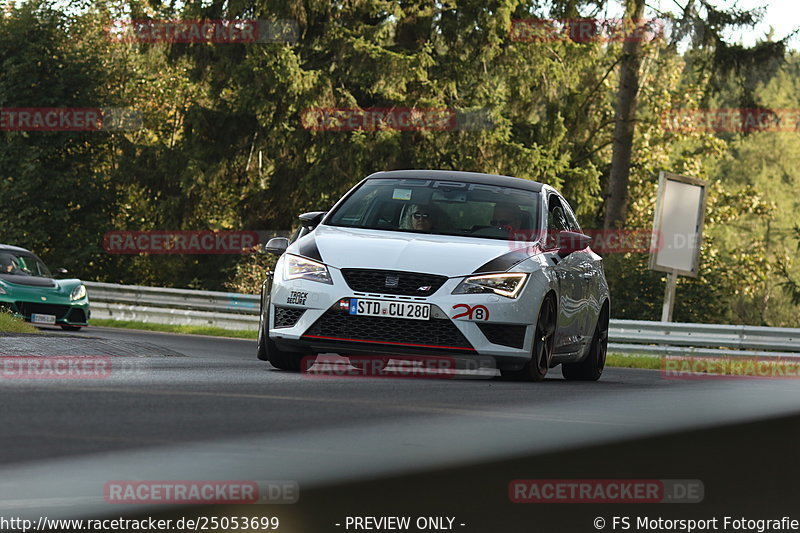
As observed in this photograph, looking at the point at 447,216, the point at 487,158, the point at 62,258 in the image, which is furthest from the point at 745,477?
the point at 62,258

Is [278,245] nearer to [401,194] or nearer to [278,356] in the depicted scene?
[278,356]

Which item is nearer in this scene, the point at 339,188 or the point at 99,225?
the point at 339,188

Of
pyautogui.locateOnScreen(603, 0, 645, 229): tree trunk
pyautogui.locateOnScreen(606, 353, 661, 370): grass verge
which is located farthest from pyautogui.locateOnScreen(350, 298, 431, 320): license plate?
pyautogui.locateOnScreen(603, 0, 645, 229): tree trunk

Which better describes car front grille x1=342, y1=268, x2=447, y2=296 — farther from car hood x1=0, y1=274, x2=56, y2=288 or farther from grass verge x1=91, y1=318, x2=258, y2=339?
grass verge x1=91, y1=318, x2=258, y2=339

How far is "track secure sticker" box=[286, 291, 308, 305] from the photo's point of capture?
10.5m

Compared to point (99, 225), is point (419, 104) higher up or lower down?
higher up

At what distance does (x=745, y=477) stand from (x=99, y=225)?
120ft

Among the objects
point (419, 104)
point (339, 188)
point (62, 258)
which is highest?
point (419, 104)

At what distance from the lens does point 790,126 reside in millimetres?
74000

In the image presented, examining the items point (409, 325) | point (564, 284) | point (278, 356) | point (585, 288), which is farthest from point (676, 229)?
point (409, 325)

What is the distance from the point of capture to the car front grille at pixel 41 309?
76.8 feet

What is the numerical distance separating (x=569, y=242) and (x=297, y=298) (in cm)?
259

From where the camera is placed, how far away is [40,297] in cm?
2359

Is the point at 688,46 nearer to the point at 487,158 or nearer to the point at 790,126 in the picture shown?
the point at 487,158
